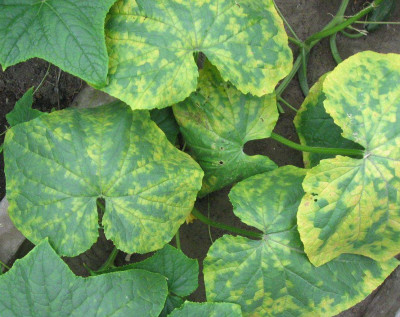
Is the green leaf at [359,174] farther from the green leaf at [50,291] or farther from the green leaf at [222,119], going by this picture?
the green leaf at [50,291]

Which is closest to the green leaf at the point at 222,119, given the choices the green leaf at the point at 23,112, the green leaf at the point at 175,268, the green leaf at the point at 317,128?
the green leaf at the point at 317,128

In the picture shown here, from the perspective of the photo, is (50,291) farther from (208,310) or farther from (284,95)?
(284,95)

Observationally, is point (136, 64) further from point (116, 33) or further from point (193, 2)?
point (193, 2)

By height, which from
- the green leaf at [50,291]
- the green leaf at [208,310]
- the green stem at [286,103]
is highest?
the green stem at [286,103]

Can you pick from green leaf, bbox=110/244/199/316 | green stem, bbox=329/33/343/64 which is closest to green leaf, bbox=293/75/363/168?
green stem, bbox=329/33/343/64

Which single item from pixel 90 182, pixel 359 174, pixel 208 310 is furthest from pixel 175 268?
pixel 359 174

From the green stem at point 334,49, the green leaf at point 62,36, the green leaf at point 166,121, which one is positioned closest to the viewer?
the green leaf at point 62,36
